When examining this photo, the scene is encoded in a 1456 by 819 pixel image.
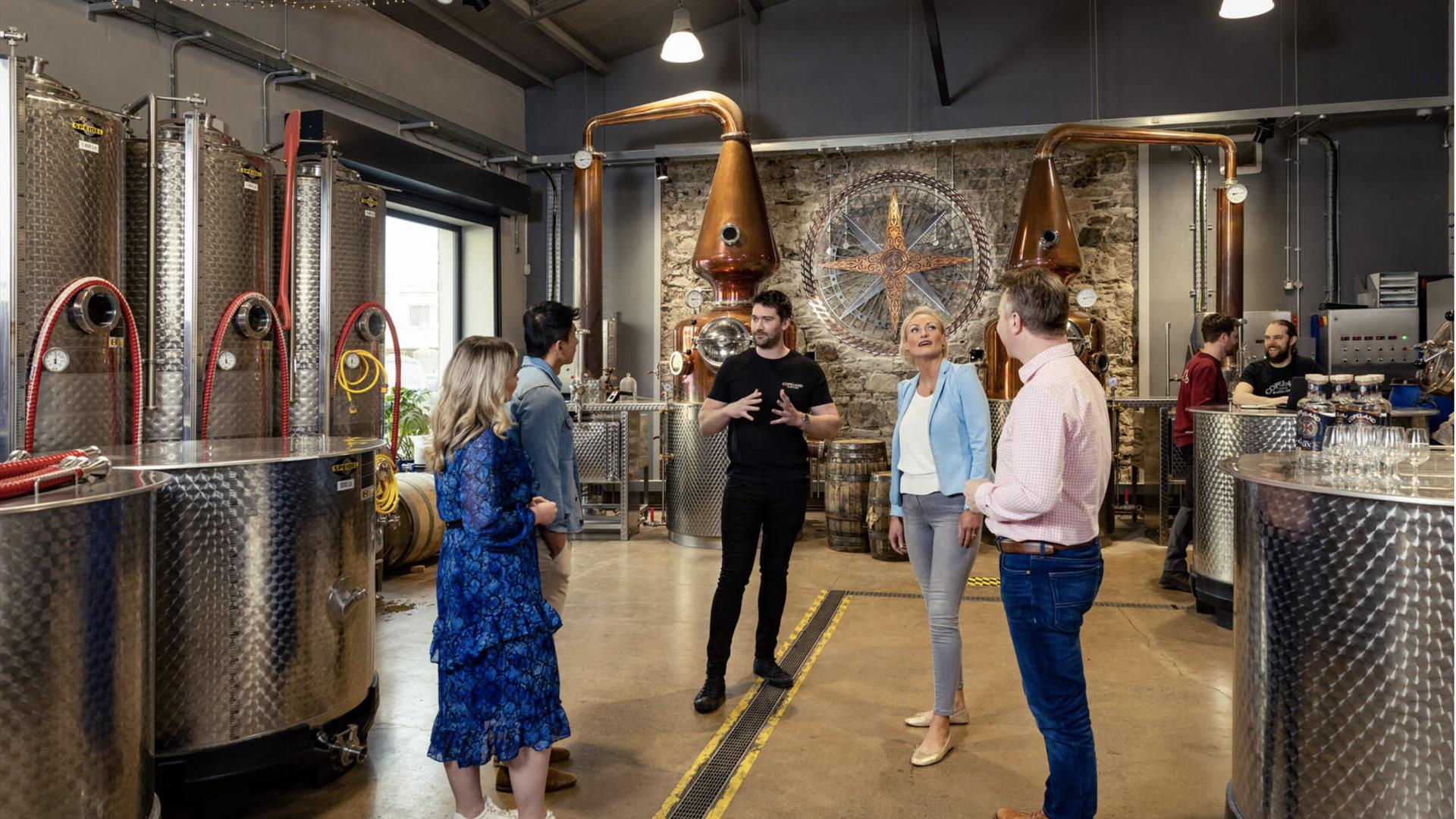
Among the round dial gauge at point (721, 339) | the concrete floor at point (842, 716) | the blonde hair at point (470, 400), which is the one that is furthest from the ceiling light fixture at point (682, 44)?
the blonde hair at point (470, 400)

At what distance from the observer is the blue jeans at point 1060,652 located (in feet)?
7.70

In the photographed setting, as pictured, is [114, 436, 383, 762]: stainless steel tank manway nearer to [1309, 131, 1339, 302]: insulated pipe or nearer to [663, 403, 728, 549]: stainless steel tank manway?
[663, 403, 728, 549]: stainless steel tank manway

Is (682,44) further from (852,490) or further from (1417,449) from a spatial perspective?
(1417,449)

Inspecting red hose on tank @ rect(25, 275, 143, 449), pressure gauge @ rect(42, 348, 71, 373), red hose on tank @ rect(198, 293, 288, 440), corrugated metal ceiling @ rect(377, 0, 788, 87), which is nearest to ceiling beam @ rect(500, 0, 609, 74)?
corrugated metal ceiling @ rect(377, 0, 788, 87)

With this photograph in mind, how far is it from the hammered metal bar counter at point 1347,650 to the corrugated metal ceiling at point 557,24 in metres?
6.66

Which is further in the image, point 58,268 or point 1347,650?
point 58,268

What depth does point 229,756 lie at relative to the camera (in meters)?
2.77

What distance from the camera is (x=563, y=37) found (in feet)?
27.9

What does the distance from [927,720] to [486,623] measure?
1736 millimetres

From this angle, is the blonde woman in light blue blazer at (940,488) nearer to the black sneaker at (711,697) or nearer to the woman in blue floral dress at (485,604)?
the black sneaker at (711,697)

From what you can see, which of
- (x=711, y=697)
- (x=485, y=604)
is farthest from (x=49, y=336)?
(x=711, y=697)

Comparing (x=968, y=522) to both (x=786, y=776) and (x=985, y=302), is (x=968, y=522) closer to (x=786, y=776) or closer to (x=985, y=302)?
(x=786, y=776)

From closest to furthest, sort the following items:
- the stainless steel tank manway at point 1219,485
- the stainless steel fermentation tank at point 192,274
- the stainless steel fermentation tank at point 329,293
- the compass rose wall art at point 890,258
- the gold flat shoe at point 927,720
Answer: the gold flat shoe at point 927,720
the stainless steel fermentation tank at point 192,274
the stainless steel tank manway at point 1219,485
the stainless steel fermentation tank at point 329,293
the compass rose wall art at point 890,258

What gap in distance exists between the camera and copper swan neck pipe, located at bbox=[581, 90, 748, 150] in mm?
7867
